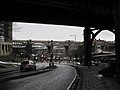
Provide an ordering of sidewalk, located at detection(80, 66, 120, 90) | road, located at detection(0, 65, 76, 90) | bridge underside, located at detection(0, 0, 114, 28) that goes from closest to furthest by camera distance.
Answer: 1. sidewalk, located at detection(80, 66, 120, 90)
2. road, located at detection(0, 65, 76, 90)
3. bridge underside, located at detection(0, 0, 114, 28)

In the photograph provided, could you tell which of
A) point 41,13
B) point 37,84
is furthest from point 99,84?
point 41,13

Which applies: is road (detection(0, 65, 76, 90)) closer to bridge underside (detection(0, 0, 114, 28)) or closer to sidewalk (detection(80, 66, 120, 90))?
sidewalk (detection(80, 66, 120, 90))

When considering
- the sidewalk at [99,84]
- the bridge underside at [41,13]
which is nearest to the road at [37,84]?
the sidewalk at [99,84]

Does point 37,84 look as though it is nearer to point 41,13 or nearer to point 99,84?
point 99,84

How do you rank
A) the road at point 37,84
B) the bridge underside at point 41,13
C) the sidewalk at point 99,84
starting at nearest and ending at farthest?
the sidewalk at point 99,84 → the road at point 37,84 → the bridge underside at point 41,13

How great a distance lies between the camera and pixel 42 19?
34.8 meters

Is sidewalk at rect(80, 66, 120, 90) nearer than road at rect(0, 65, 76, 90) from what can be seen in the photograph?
Yes

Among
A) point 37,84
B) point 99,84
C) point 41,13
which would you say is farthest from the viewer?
point 41,13

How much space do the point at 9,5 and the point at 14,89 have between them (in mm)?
13483

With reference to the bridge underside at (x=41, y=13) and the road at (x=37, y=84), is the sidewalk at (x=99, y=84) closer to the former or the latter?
the road at (x=37, y=84)

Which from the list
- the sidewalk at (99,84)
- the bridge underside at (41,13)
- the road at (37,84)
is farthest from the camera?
the bridge underside at (41,13)

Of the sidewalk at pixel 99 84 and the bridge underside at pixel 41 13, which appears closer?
the sidewalk at pixel 99 84

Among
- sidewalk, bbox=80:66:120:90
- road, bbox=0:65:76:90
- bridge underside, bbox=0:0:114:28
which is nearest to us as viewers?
sidewalk, bbox=80:66:120:90

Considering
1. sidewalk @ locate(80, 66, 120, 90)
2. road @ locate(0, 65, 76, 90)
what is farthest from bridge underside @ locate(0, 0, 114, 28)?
→ sidewalk @ locate(80, 66, 120, 90)
